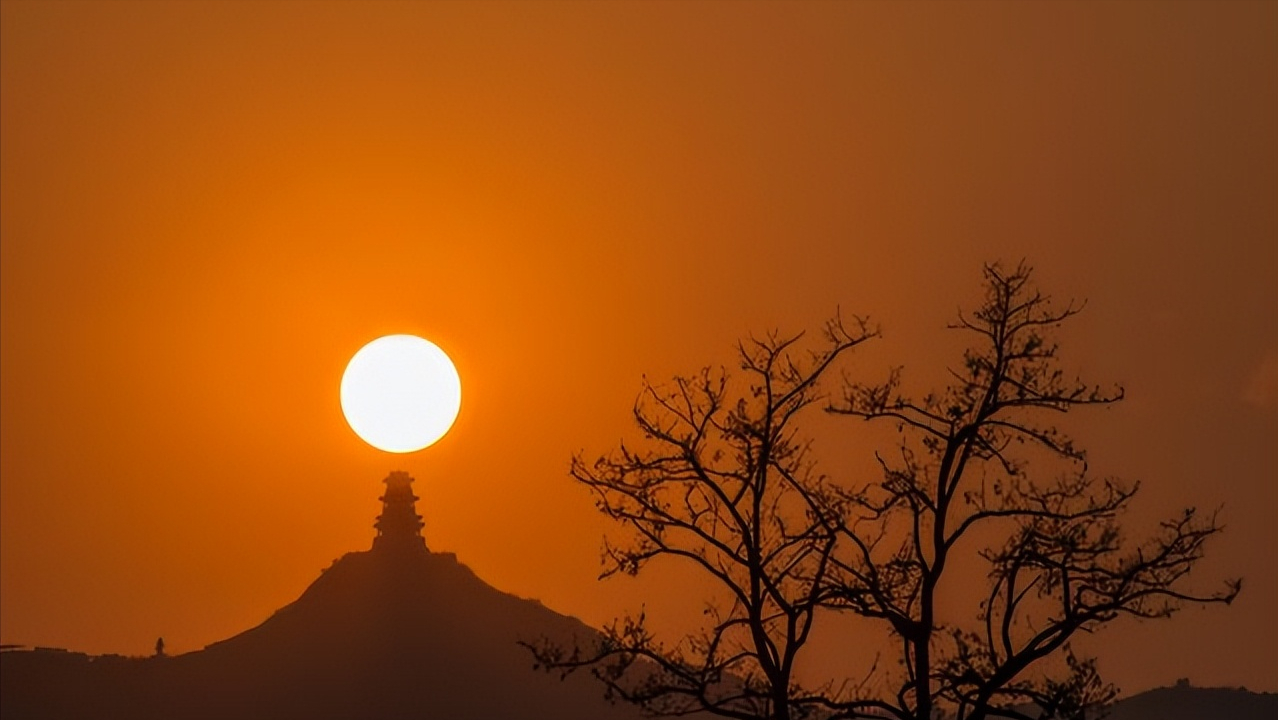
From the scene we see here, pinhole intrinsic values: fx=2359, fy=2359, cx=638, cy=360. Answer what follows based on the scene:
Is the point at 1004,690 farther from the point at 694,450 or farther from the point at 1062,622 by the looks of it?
the point at 694,450

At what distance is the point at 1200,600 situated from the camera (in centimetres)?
2519

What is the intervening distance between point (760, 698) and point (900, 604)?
1999 millimetres

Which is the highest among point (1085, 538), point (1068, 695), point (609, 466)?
point (609, 466)

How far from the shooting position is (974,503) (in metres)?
26.1

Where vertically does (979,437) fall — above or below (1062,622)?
above

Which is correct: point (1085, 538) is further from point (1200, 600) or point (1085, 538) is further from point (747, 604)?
point (747, 604)

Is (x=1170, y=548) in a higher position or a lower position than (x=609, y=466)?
lower

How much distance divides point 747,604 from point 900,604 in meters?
1.70

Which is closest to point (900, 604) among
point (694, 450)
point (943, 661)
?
point (943, 661)

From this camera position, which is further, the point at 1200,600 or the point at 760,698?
the point at 760,698

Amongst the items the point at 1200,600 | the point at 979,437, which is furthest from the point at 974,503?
the point at 1200,600

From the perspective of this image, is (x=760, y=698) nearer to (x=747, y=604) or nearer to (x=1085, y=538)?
(x=747, y=604)

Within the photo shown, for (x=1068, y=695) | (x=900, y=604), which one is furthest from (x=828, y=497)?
(x=1068, y=695)

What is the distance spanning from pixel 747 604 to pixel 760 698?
50.4 inches
